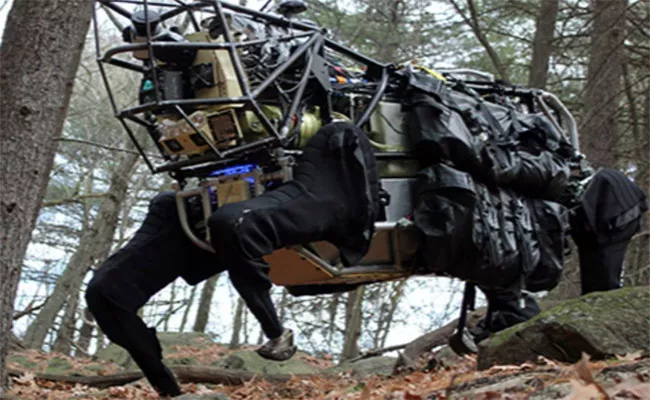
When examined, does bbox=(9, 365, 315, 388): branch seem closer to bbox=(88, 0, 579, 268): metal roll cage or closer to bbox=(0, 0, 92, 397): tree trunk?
bbox=(0, 0, 92, 397): tree trunk

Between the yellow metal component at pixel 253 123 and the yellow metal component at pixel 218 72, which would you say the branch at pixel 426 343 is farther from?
the yellow metal component at pixel 218 72

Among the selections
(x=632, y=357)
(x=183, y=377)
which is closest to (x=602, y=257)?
(x=632, y=357)

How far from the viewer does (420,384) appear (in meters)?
5.87

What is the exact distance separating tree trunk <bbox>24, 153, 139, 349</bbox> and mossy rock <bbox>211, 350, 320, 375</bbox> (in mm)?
3831

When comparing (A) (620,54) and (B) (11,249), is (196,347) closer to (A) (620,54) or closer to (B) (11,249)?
(A) (620,54)

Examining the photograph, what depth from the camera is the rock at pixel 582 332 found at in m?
5.01

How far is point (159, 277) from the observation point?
596 cm

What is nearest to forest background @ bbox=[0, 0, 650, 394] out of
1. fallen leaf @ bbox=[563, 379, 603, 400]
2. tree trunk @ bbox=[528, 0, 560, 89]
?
tree trunk @ bbox=[528, 0, 560, 89]

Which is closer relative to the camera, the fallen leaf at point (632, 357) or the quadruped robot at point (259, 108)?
the fallen leaf at point (632, 357)

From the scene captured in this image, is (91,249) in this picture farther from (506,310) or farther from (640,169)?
(506,310)

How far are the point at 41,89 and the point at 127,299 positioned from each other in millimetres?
1390

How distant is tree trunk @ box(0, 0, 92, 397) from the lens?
529 cm

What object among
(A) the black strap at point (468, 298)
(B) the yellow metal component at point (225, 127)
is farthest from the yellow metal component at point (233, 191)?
(A) the black strap at point (468, 298)

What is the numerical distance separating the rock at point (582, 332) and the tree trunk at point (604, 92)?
534cm
